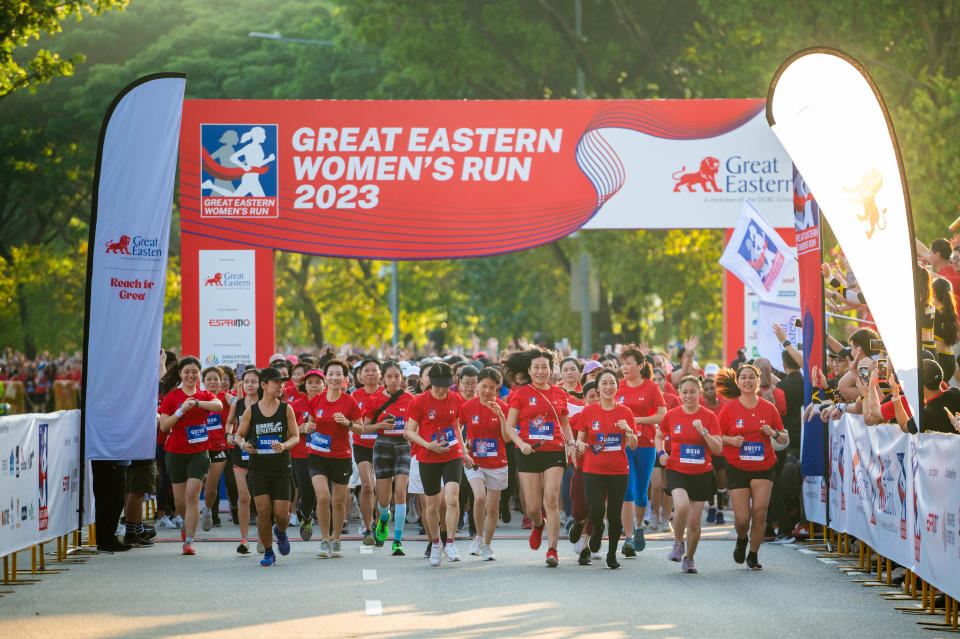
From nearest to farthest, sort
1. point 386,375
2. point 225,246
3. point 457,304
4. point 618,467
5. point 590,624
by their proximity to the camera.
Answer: point 590,624 < point 618,467 < point 386,375 < point 225,246 < point 457,304

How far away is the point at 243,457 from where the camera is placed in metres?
15.5

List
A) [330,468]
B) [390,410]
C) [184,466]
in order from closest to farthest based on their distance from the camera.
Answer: [330,468]
[390,410]
[184,466]

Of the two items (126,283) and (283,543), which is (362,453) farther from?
(126,283)

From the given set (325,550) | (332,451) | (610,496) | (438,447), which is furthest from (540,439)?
(325,550)

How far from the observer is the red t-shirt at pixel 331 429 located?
1518cm

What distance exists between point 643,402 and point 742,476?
2067 millimetres

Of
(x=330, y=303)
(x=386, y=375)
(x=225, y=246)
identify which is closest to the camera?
(x=386, y=375)

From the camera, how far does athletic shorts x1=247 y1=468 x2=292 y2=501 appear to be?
47.2ft

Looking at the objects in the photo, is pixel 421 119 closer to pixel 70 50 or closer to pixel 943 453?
pixel 943 453

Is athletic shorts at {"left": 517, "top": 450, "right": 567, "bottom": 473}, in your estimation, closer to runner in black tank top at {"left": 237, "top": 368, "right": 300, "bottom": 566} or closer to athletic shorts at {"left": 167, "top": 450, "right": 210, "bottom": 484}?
runner in black tank top at {"left": 237, "top": 368, "right": 300, "bottom": 566}

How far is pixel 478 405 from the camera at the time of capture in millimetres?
14625

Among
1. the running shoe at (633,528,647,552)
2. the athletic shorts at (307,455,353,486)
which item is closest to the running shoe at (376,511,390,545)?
the athletic shorts at (307,455,353,486)

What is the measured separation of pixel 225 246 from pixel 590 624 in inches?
524

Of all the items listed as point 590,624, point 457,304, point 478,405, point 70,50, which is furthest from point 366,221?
point 457,304
